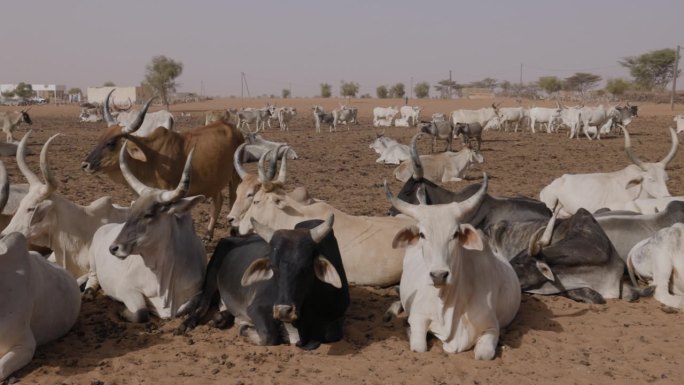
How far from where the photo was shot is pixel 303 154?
2067 cm

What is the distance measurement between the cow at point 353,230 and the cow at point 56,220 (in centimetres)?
157

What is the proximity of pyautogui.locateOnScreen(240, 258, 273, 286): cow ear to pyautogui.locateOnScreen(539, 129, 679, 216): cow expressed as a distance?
6.22m

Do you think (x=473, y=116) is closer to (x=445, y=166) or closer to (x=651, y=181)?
(x=445, y=166)

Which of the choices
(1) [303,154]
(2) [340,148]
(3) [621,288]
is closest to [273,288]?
(3) [621,288]

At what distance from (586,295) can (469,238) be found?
229cm

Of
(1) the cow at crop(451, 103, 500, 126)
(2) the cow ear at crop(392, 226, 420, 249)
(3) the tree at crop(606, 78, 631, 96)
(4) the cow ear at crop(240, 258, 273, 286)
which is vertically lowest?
(4) the cow ear at crop(240, 258, 273, 286)

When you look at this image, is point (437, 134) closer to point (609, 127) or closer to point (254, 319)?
point (609, 127)

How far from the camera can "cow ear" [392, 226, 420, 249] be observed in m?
5.13

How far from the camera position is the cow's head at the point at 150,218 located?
18.0 feet

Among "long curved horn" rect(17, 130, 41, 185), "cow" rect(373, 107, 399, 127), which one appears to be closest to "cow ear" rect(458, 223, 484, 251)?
"long curved horn" rect(17, 130, 41, 185)

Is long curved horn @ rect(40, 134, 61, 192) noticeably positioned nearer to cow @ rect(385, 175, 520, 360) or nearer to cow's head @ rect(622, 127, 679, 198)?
cow @ rect(385, 175, 520, 360)

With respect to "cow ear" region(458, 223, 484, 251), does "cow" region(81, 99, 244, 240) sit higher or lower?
higher

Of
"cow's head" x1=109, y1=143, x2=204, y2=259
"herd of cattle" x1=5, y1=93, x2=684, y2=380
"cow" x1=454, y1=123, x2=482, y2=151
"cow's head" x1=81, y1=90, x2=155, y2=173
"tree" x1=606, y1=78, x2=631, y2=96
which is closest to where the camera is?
"herd of cattle" x1=5, y1=93, x2=684, y2=380

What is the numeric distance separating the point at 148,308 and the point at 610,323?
13.6ft
